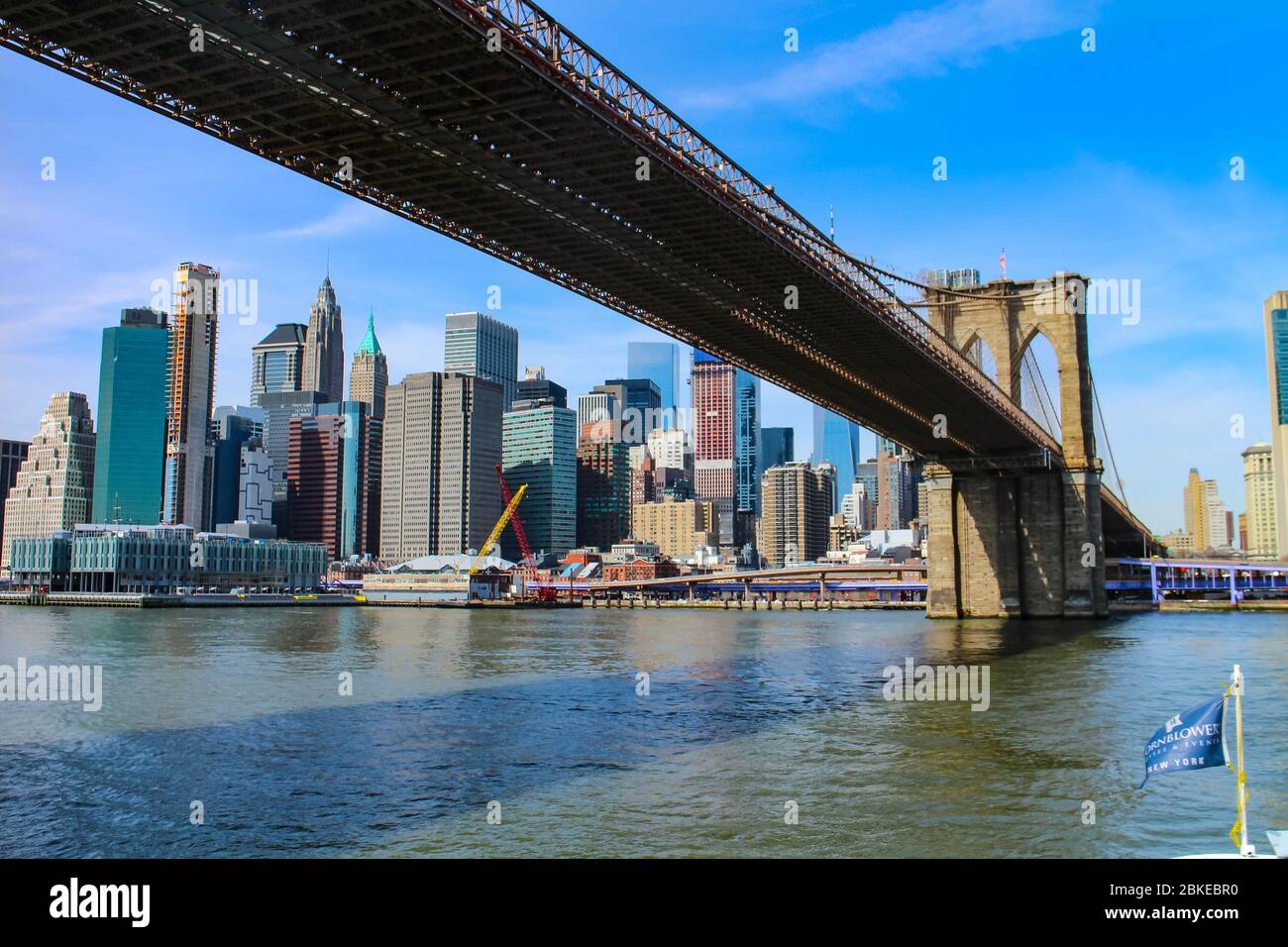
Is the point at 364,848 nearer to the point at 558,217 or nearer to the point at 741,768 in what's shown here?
the point at 741,768

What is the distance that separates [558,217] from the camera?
35.9 m

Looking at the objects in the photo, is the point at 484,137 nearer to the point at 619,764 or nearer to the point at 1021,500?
the point at 619,764

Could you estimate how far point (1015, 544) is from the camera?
281 ft

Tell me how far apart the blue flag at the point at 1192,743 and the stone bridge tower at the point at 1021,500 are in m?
74.6

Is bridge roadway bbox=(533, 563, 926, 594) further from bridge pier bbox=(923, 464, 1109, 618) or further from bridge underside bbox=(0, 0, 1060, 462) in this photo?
bridge underside bbox=(0, 0, 1060, 462)

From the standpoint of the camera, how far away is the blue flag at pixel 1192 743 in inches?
363

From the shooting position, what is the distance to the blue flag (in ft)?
30.2

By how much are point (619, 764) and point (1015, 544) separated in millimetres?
71971


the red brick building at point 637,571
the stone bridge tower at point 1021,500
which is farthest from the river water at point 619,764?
the red brick building at point 637,571

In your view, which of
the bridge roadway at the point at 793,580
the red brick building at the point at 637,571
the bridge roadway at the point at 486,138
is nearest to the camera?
the bridge roadway at the point at 486,138

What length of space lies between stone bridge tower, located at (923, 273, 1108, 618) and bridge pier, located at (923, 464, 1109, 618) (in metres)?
0.08

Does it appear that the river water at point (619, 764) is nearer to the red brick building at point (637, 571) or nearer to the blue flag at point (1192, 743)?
the blue flag at point (1192, 743)

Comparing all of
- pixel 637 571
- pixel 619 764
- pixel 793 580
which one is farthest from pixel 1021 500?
pixel 637 571
